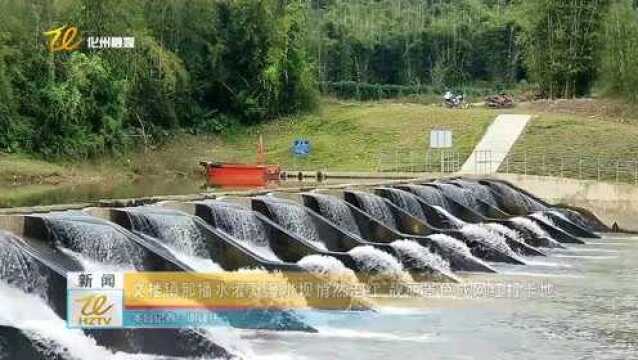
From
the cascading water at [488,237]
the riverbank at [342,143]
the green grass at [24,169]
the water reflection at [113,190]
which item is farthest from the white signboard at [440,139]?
the green grass at [24,169]

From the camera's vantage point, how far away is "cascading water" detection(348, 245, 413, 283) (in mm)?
17109

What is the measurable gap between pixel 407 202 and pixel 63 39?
79.6ft

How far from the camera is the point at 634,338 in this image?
14062 mm

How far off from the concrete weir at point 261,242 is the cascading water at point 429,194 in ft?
0.14

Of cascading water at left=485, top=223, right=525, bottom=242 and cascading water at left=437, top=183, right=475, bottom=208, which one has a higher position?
cascading water at left=437, top=183, right=475, bottom=208

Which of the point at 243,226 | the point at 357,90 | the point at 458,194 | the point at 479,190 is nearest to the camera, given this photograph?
the point at 243,226

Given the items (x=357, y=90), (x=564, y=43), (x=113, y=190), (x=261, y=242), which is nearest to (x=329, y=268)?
(x=261, y=242)

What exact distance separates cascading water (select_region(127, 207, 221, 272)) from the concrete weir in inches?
0.6

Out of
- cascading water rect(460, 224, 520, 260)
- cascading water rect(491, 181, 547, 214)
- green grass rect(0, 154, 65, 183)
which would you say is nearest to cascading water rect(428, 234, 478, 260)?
cascading water rect(460, 224, 520, 260)

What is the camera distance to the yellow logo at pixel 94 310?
11461mm

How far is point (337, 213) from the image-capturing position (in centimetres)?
2103

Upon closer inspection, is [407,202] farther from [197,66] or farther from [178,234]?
[197,66]

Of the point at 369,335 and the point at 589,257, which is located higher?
the point at 589,257

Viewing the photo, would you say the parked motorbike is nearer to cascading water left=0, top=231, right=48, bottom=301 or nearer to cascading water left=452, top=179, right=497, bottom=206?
cascading water left=452, top=179, right=497, bottom=206
